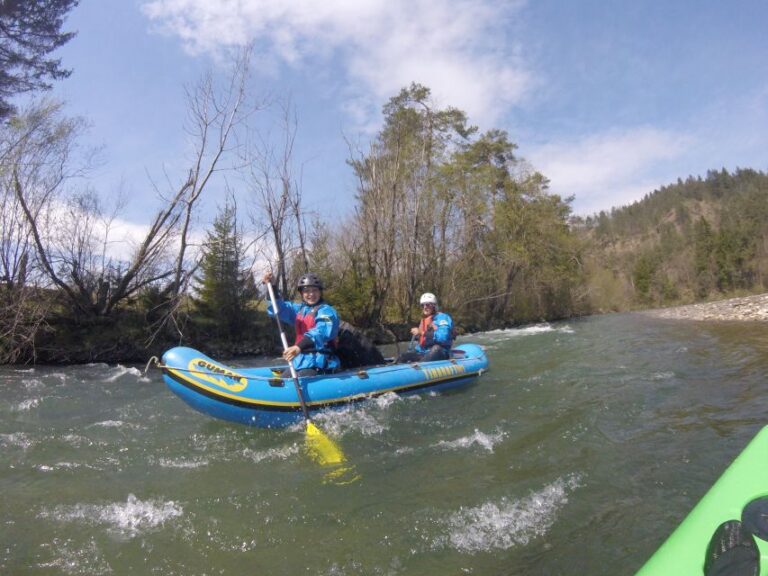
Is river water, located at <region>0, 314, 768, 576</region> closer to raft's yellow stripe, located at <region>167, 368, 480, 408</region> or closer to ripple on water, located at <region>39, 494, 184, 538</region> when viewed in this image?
ripple on water, located at <region>39, 494, 184, 538</region>

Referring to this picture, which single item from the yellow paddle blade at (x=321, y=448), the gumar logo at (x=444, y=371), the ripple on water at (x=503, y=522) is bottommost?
the ripple on water at (x=503, y=522)

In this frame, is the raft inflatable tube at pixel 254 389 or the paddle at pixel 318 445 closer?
the paddle at pixel 318 445

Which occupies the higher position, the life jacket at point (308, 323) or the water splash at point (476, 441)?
the life jacket at point (308, 323)

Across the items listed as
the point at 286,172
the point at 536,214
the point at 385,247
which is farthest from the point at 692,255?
the point at 286,172

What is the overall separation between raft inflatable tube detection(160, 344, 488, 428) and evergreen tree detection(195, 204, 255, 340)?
937 centimetres

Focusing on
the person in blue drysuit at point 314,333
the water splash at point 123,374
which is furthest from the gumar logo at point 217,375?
the water splash at point 123,374

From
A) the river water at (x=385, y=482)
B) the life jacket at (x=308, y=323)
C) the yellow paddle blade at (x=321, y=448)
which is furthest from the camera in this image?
the life jacket at (x=308, y=323)

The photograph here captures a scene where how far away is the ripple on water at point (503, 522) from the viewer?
9.18ft

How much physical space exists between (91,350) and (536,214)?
21009 millimetres

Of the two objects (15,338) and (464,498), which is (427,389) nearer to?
(464,498)

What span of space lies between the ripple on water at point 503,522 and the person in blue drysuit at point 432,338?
423 centimetres

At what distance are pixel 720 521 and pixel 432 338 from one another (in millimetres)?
6171

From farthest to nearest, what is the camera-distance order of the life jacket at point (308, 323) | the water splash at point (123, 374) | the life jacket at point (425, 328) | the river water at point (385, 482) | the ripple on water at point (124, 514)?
1. the water splash at point (123, 374)
2. the life jacket at point (425, 328)
3. the life jacket at point (308, 323)
4. the ripple on water at point (124, 514)
5. the river water at point (385, 482)

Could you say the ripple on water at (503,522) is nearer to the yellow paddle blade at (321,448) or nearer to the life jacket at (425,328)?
the yellow paddle blade at (321,448)
